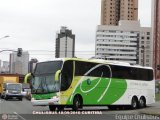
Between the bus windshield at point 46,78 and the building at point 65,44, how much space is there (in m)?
55.9

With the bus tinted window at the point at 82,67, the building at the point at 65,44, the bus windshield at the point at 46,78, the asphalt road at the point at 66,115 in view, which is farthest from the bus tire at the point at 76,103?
the building at the point at 65,44

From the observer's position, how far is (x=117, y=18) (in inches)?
6284

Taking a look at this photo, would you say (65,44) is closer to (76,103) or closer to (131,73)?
(131,73)

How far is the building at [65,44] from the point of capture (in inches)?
3455

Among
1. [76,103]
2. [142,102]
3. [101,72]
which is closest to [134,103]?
[142,102]

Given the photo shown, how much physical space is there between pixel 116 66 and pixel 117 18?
125954mm

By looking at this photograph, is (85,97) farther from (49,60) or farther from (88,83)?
(49,60)

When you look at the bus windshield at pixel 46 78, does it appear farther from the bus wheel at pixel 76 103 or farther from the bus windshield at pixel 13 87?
the bus windshield at pixel 13 87

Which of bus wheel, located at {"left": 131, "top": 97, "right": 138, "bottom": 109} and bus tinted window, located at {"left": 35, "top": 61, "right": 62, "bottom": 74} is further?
bus wheel, located at {"left": 131, "top": 97, "right": 138, "bottom": 109}

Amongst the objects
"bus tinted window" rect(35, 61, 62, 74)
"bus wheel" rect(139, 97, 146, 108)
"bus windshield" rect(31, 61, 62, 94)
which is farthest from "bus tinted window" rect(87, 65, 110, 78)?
"bus wheel" rect(139, 97, 146, 108)

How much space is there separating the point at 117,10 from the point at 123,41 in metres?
57.3

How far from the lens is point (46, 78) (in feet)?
99.1

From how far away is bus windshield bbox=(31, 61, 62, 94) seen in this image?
29.8 meters

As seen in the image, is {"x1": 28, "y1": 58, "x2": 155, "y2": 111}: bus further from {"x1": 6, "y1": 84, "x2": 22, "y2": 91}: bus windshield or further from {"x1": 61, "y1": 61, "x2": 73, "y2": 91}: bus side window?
{"x1": 6, "y1": 84, "x2": 22, "y2": 91}: bus windshield
